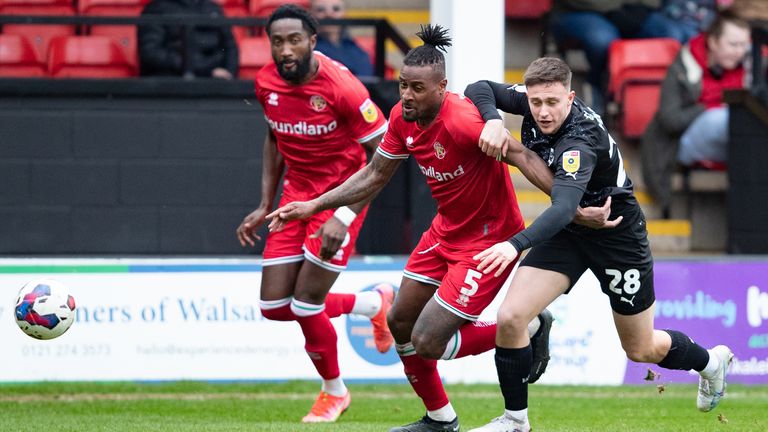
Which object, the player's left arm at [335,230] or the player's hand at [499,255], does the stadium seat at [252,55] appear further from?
the player's hand at [499,255]

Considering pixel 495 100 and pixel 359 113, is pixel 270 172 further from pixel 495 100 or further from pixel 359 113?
pixel 495 100

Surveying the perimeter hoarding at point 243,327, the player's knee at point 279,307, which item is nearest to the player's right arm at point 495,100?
the player's knee at point 279,307

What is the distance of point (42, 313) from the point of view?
710cm

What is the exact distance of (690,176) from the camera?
12.5 meters

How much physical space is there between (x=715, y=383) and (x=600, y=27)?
21.2 ft

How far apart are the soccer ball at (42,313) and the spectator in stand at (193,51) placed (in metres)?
3.97

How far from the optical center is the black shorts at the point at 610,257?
21.5ft

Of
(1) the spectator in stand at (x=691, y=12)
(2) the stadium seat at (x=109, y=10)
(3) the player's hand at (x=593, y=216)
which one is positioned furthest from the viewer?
(1) the spectator in stand at (x=691, y=12)

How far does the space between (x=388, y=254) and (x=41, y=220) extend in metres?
3.02

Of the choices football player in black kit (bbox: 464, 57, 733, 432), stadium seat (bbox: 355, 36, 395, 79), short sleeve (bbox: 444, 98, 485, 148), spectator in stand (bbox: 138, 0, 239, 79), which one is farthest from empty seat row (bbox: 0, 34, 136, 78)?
short sleeve (bbox: 444, 98, 485, 148)

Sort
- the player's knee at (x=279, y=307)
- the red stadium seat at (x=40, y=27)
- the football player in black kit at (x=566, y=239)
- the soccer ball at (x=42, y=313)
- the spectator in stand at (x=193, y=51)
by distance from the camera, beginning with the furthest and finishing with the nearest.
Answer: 1. the red stadium seat at (x=40, y=27)
2. the spectator in stand at (x=193, y=51)
3. the player's knee at (x=279, y=307)
4. the soccer ball at (x=42, y=313)
5. the football player in black kit at (x=566, y=239)

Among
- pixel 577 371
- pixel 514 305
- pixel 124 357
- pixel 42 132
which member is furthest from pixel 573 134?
pixel 42 132

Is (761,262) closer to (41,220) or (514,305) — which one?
(514,305)

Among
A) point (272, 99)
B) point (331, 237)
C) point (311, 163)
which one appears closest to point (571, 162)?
point (331, 237)
